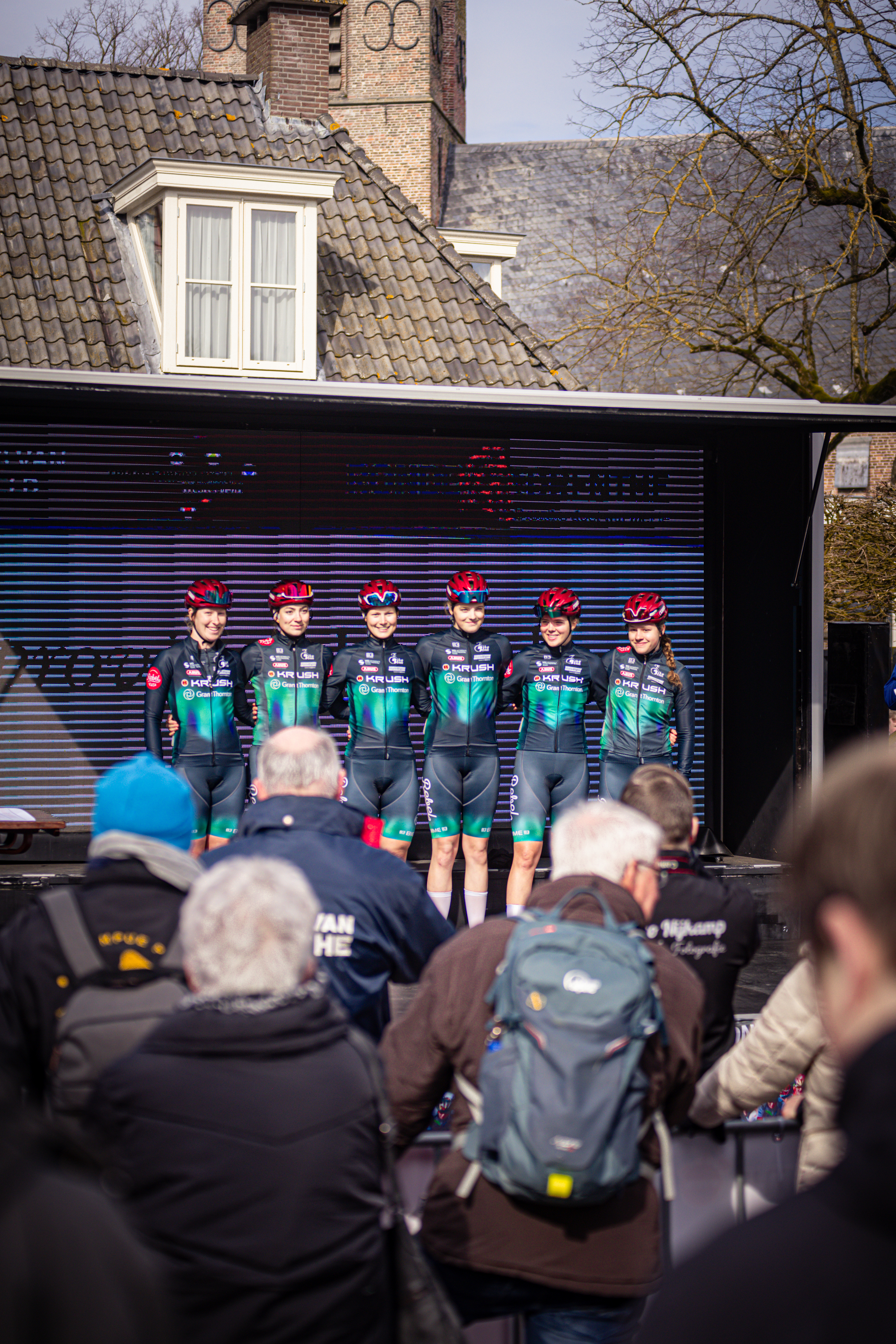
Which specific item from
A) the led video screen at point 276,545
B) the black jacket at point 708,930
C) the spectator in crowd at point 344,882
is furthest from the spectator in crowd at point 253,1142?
the led video screen at point 276,545

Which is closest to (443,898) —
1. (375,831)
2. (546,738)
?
(375,831)

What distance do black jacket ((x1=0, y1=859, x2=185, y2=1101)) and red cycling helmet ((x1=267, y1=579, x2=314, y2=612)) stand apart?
6.33m

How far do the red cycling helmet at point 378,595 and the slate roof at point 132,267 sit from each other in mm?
4045

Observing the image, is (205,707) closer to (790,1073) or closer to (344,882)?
(344,882)

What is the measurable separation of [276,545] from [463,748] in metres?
2.61

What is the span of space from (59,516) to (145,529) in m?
0.66

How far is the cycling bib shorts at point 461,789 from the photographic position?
350 inches

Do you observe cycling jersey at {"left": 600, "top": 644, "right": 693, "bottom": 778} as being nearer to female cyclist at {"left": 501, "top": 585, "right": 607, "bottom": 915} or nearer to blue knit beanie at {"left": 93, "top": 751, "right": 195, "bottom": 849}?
female cyclist at {"left": 501, "top": 585, "right": 607, "bottom": 915}

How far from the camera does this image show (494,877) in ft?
32.9

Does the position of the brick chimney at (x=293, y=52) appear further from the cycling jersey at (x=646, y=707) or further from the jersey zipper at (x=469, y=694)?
the cycling jersey at (x=646, y=707)

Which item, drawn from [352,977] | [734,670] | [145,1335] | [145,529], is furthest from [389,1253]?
[734,670]

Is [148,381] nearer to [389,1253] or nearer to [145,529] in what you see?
[145,529]

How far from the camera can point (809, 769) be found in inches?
404

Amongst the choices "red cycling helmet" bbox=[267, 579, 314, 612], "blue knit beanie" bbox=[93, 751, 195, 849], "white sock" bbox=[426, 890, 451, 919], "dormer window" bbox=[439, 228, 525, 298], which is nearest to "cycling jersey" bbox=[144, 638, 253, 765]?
"red cycling helmet" bbox=[267, 579, 314, 612]
